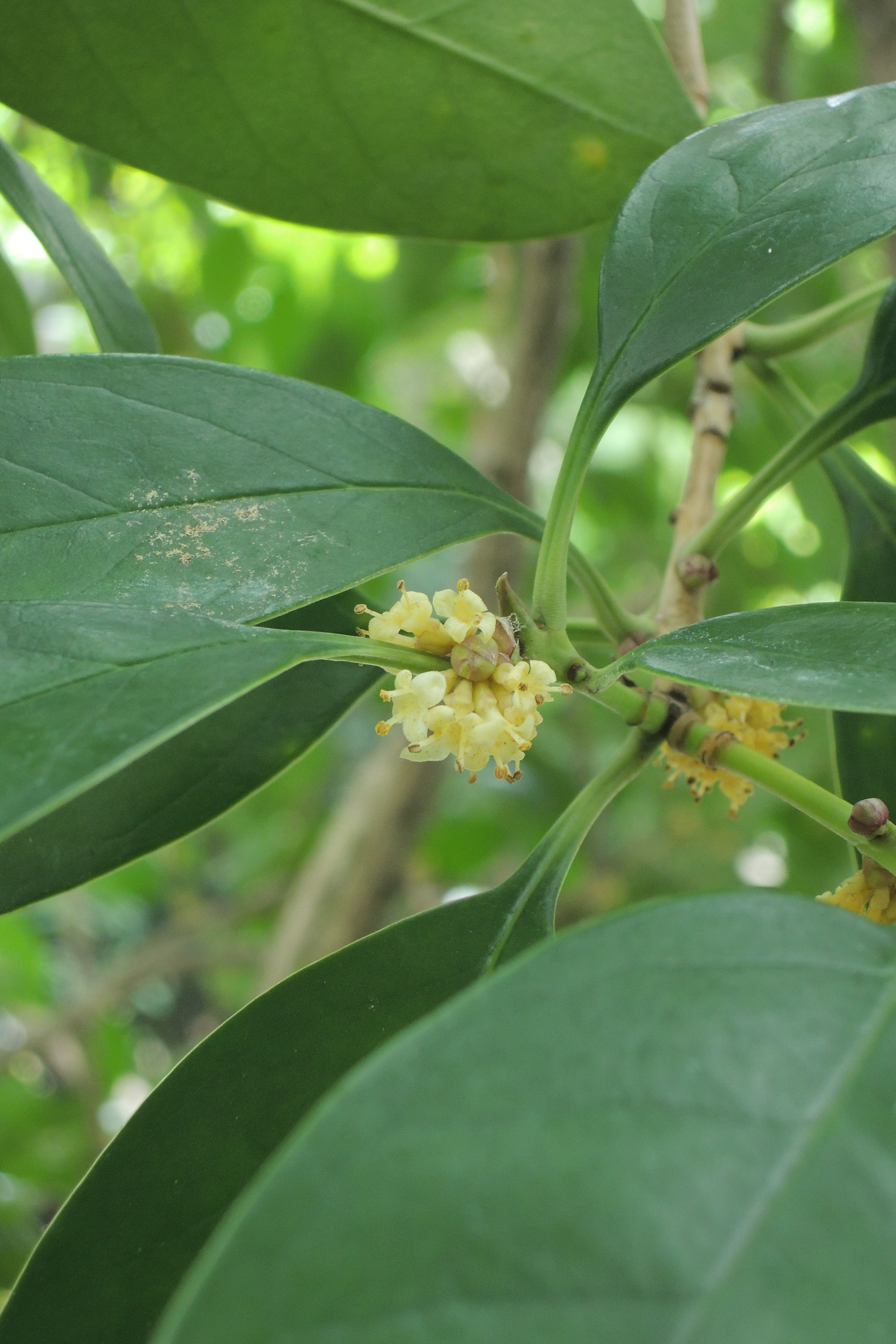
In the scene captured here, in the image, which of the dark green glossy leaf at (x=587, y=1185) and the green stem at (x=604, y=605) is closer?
the dark green glossy leaf at (x=587, y=1185)

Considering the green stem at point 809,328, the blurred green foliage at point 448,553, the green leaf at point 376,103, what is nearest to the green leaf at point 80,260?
the green leaf at point 376,103

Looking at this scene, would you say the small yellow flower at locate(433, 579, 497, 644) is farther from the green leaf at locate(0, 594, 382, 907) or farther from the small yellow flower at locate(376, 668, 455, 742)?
the green leaf at locate(0, 594, 382, 907)

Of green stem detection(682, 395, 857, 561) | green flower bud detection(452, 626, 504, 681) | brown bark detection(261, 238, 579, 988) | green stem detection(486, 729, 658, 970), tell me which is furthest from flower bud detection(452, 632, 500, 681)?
brown bark detection(261, 238, 579, 988)

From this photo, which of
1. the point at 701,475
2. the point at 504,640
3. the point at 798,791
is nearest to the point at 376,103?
the point at 701,475

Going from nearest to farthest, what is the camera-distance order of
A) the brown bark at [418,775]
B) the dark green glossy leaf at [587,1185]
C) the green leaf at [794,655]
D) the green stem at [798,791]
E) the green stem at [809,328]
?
the dark green glossy leaf at [587,1185], the green leaf at [794,655], the green stem at [798,791], the green stem at [809,328], the brown bark at [418,775]

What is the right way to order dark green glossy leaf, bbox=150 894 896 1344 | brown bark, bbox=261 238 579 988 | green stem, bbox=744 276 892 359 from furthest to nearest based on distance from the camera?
1. brown bark, bbox=261 238 579 988
2. green stem, bbox=744 276 892 359
3. dark green glossy leaf, bbox=150 894 896 1344

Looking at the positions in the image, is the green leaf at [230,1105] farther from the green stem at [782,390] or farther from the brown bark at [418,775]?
the brown bark at [418,775]
